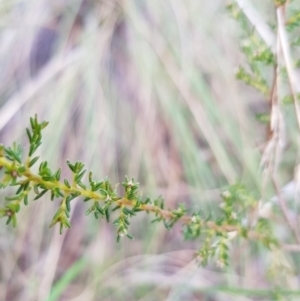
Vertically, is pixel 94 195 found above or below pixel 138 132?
below

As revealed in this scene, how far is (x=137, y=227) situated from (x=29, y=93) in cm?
52

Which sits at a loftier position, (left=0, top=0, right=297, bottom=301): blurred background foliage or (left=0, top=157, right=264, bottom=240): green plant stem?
(left=0, top=0, right=297, bottom=301): blurred background foliage

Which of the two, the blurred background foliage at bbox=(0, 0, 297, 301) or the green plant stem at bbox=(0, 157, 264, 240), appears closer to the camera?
the green plant stem at bbox=(0, 157, 264, 240)

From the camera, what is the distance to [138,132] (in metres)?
1.32

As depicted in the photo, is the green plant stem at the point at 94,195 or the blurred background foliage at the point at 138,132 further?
the blurred background foliage at the point at 138,132

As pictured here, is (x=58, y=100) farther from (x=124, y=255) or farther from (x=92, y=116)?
(x=124, y=255)

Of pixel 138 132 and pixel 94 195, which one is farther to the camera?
pixel 138 132

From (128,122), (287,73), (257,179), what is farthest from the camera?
(128,122)

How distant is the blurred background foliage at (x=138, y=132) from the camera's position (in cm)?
129

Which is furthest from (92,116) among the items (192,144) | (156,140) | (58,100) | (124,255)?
(124,255)

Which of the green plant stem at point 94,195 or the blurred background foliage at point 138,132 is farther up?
the blurred background foliage at point 138,132

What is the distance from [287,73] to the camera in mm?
800

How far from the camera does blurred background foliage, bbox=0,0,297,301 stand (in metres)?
1.29

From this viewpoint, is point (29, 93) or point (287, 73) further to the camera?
point (29, 93)
